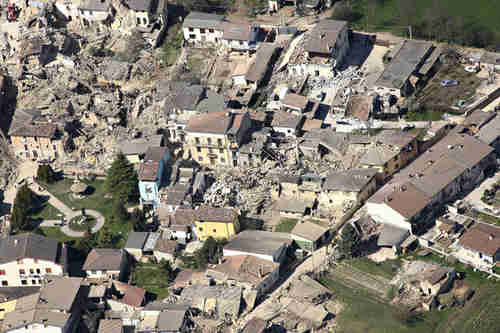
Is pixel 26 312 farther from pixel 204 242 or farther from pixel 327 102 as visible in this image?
pixel 327 102

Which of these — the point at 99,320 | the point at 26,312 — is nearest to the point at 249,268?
the point at 99,320

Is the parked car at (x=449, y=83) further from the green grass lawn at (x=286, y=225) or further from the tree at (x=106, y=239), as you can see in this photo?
the tree at (x=106, y=239)

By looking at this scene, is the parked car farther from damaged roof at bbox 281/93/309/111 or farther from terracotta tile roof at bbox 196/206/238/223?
terracotta tile roof at bbox 196/206/238/223

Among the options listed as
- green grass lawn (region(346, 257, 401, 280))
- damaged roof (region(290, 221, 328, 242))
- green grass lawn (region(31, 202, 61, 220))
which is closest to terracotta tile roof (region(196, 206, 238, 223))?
damaged roof (region(290, 221, 328, 242))

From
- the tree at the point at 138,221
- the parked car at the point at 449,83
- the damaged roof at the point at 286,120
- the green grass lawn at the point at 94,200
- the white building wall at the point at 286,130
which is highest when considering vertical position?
the parked car at the point at 449,83

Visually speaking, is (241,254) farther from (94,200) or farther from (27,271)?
(94,200)

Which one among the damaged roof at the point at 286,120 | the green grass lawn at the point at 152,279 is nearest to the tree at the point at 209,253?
the green grass lawn at the point at 152,279

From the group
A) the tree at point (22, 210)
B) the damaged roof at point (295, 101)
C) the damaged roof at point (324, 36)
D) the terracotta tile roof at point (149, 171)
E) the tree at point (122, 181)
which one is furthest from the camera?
the damaged roof at point (324, 36)

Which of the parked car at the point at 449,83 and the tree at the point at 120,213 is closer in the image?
the tree at the point at 120,213
